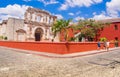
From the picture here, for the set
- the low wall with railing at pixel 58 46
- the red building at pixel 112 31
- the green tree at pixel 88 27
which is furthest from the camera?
the red building at pixel 112 31

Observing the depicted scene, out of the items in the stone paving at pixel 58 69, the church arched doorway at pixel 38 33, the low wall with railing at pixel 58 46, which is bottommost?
the stone paving at pixel 58 69

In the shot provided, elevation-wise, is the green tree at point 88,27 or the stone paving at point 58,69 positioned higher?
the green tree at point 88,27

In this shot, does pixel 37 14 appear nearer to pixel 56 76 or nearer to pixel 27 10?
pixel 27 10

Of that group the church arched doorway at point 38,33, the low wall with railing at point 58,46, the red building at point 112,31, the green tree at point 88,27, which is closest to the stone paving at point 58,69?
the low wall with railing at point 58,46

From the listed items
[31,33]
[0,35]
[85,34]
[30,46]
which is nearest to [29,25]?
[31,33]

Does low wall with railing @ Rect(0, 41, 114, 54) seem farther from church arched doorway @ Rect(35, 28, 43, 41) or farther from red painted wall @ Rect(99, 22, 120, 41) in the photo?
red painted wall @ Rect(99, 22, 120, 41)

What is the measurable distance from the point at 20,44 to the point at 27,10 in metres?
16.8

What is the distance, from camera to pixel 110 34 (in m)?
39.7

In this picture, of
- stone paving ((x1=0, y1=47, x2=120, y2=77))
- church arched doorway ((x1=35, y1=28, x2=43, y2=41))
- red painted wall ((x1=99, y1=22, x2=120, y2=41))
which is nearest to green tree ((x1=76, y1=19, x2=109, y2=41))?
red painted wall ((x1=99, y1=22, x2=120, y2=41))

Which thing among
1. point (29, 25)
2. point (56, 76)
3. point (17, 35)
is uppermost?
point (29, 25)

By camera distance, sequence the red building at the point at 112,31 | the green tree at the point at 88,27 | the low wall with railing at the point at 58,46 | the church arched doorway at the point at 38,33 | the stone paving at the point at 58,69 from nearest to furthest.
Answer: the stone paving at the point at 58,69 → the low wall with railing at the point at 58,46 → the green tree at the point at 88,27 → the red building at the point at 112,31 → the church arched doorway at the point at 38,33

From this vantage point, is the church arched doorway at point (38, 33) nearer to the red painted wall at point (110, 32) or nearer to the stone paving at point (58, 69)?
the red painted wall at point (110, 32)

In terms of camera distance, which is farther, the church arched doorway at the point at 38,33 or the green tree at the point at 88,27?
the church arched doorway at the point at 38,33

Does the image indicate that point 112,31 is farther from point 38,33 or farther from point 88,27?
point 38,33
